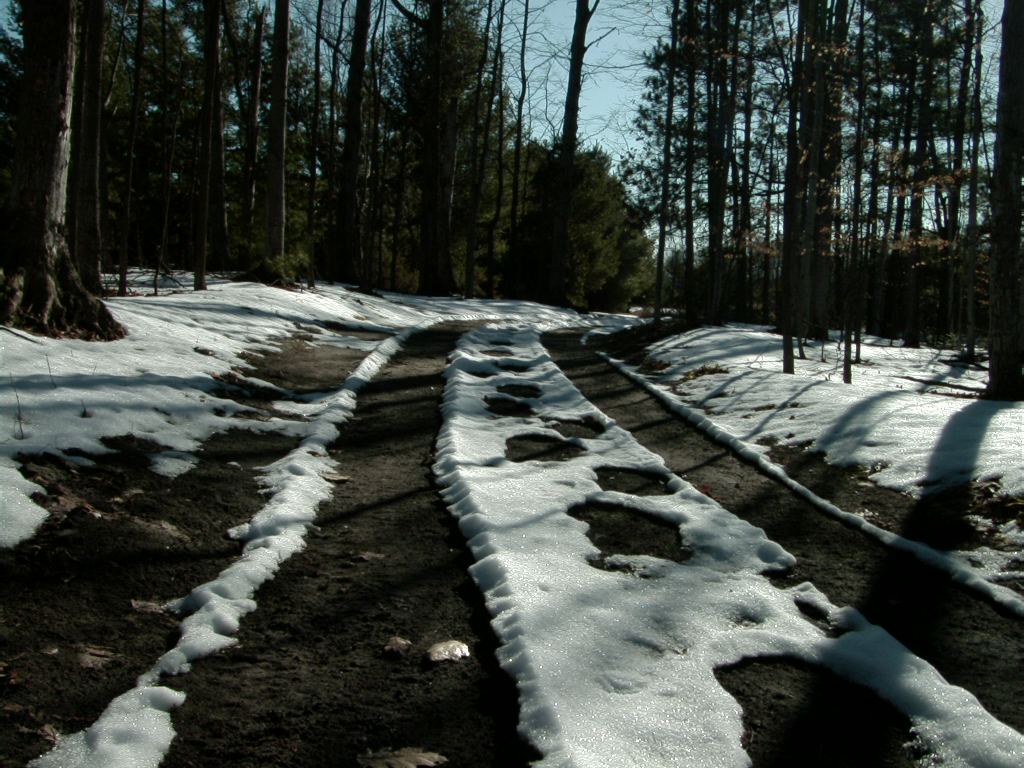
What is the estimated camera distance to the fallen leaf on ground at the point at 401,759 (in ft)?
7.25

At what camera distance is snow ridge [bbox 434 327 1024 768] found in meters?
2.39

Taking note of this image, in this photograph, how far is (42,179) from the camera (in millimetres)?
6289

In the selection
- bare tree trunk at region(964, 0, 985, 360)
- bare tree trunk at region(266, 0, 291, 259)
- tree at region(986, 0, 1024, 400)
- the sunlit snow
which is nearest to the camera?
the sunlit snow

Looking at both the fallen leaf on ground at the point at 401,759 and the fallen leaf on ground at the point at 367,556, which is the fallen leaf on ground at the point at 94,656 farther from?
the fallen leaf on ground at the point at 367,556

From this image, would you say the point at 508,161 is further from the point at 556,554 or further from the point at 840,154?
the point at 556,554

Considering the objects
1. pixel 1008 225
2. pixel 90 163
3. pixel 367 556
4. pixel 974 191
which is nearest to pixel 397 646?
pixel 367 556

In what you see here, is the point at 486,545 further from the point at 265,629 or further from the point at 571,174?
the point at 571,174

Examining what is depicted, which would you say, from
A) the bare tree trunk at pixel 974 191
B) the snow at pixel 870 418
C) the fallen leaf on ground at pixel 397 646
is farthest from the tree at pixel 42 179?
the bare tree trunk at pixel 974 191

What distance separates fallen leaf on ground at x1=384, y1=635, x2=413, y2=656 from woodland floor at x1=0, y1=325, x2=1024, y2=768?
0.07 feet

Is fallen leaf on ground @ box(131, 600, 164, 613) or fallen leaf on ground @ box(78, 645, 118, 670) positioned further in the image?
fallen leaf on ground @ box(131, 600, 164, 613)

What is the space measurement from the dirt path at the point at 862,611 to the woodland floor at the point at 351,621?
0.03 ft

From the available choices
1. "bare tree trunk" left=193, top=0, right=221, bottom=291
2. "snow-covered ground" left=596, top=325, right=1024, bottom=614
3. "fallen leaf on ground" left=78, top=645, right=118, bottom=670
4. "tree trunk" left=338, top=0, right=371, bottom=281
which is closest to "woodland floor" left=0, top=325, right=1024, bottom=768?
"fallen leaf on ground" left=78, top=645, right=118, bottom=670

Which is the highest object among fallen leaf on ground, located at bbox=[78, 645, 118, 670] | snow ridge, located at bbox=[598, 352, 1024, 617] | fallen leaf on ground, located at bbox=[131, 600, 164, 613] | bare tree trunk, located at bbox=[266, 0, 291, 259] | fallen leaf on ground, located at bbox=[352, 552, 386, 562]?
bare tree trunk, located at bbox=[266, 0, 291, 259]

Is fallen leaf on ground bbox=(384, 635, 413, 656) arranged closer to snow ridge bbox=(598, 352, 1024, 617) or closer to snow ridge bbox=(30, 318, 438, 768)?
snow ridge bbox=(30, 318, 438, 768)
